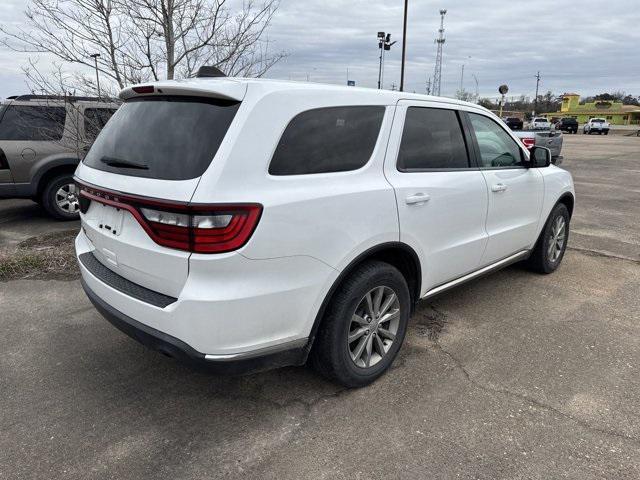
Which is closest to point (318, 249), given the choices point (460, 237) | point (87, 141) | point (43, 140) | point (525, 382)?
point (460, 237)

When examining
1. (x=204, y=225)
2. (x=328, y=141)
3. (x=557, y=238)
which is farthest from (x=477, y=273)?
(x=204, y=225)

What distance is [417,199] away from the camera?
9.91ft

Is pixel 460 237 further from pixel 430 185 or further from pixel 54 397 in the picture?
pixel 54 397

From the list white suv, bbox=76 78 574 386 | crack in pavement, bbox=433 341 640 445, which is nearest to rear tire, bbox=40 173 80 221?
white suv, bbox=76 78 574 386

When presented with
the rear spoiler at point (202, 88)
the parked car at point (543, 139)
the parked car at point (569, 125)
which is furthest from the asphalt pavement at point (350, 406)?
the parked car at point (569, 125)

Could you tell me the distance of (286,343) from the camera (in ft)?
8.07

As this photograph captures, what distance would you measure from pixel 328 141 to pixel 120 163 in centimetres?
114

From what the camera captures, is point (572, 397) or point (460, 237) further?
point (460, 237)

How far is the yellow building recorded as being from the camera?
277 ft

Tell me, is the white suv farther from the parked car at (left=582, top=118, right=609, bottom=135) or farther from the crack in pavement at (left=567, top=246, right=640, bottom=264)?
the parked car at (left=582, top=118, right=609, bottom=135)

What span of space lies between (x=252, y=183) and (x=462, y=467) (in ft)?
5.57

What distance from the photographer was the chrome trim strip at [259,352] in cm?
227

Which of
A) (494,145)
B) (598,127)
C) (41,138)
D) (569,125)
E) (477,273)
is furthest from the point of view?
(569,125)

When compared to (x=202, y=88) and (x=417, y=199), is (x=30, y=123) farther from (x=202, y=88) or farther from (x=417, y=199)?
(x=417, y=199)
